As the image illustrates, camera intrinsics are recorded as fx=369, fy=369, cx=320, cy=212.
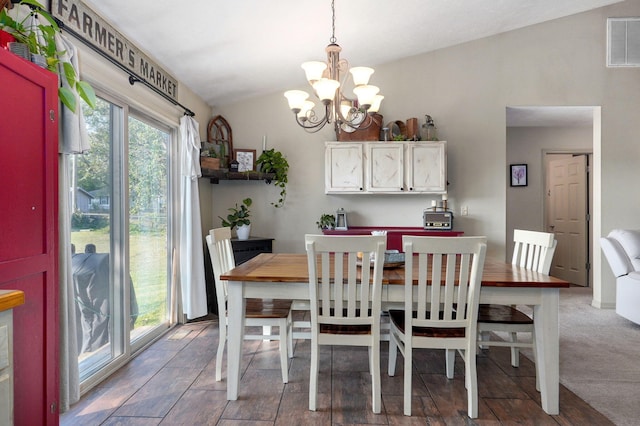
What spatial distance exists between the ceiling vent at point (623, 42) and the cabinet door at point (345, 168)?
313 centimetres

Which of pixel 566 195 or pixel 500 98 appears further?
pixel 566 195

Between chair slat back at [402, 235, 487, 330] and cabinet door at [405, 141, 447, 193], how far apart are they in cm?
224

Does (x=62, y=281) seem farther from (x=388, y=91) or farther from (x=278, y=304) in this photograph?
(x=388, y=91)

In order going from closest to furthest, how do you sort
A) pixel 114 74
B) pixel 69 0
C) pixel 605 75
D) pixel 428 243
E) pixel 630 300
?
pixel 428 243
pixel 69 0
pixel 114 74
pixel 630 300
pixel 605 75

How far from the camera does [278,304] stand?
254cm

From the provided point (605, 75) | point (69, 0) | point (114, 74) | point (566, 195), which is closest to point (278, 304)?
point (114, 74)

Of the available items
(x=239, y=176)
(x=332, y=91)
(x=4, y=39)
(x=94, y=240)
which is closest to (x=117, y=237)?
(x=94, y=240)

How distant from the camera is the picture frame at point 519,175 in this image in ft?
18.2

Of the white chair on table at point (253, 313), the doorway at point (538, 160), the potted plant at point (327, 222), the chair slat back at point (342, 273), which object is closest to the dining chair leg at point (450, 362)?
the chair slat back at point (342, 273)

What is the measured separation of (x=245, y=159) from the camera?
4.48 meters

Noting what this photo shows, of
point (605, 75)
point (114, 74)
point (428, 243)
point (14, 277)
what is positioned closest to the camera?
point (14, 277)

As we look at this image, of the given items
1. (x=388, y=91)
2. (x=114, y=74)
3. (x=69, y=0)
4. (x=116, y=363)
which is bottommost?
(x=116, y=363)

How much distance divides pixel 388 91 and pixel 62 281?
12.7 feet

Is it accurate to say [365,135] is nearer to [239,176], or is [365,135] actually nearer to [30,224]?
[239,176]
